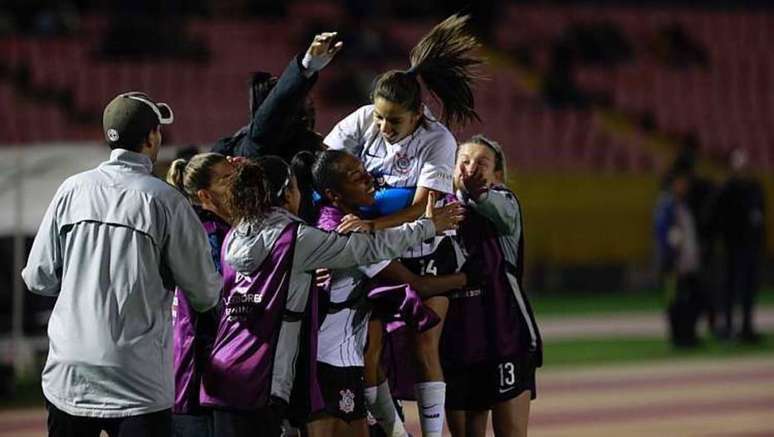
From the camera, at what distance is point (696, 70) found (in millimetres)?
32906

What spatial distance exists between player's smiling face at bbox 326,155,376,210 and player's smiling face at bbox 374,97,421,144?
1.16 feet

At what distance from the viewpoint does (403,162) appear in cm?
804

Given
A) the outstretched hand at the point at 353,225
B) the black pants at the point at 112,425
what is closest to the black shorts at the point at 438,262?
the outstretched hand at the point at 353,225

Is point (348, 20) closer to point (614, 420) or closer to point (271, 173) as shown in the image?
point (614, 420)

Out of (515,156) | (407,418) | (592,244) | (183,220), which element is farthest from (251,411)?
(515,156)

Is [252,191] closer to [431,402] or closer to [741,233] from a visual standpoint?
[431,402]

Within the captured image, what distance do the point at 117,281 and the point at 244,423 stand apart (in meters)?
1.00

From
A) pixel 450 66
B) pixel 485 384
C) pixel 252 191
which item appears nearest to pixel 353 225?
pixel 252 191

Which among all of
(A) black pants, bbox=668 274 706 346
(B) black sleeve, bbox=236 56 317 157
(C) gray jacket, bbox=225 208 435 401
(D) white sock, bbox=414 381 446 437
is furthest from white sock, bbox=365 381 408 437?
(A) black pants, bbox=668 274 706 346

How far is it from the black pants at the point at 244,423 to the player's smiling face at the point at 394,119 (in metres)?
1.62

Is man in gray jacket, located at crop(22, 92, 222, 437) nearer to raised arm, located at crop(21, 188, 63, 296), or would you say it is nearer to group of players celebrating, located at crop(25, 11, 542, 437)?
raised arm, located at crop(21, 188, 63, 296)

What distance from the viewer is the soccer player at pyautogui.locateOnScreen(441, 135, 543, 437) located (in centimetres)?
848

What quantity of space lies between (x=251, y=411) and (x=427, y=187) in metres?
1.57

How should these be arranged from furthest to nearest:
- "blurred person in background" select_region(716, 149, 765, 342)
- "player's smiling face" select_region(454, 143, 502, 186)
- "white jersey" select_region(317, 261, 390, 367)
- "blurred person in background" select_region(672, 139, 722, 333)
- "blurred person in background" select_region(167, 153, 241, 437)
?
"blurred person in background" select_region(716, 149, 765, 342), "blurred person in background" select_region(672, 139, 722, 333), "player's smiling face" select_region(454, 143, 502, 186), "white jersey" select_region(317, 261, 390, 367), "blurred person in background" select_region(167, 153, 241, 437)
